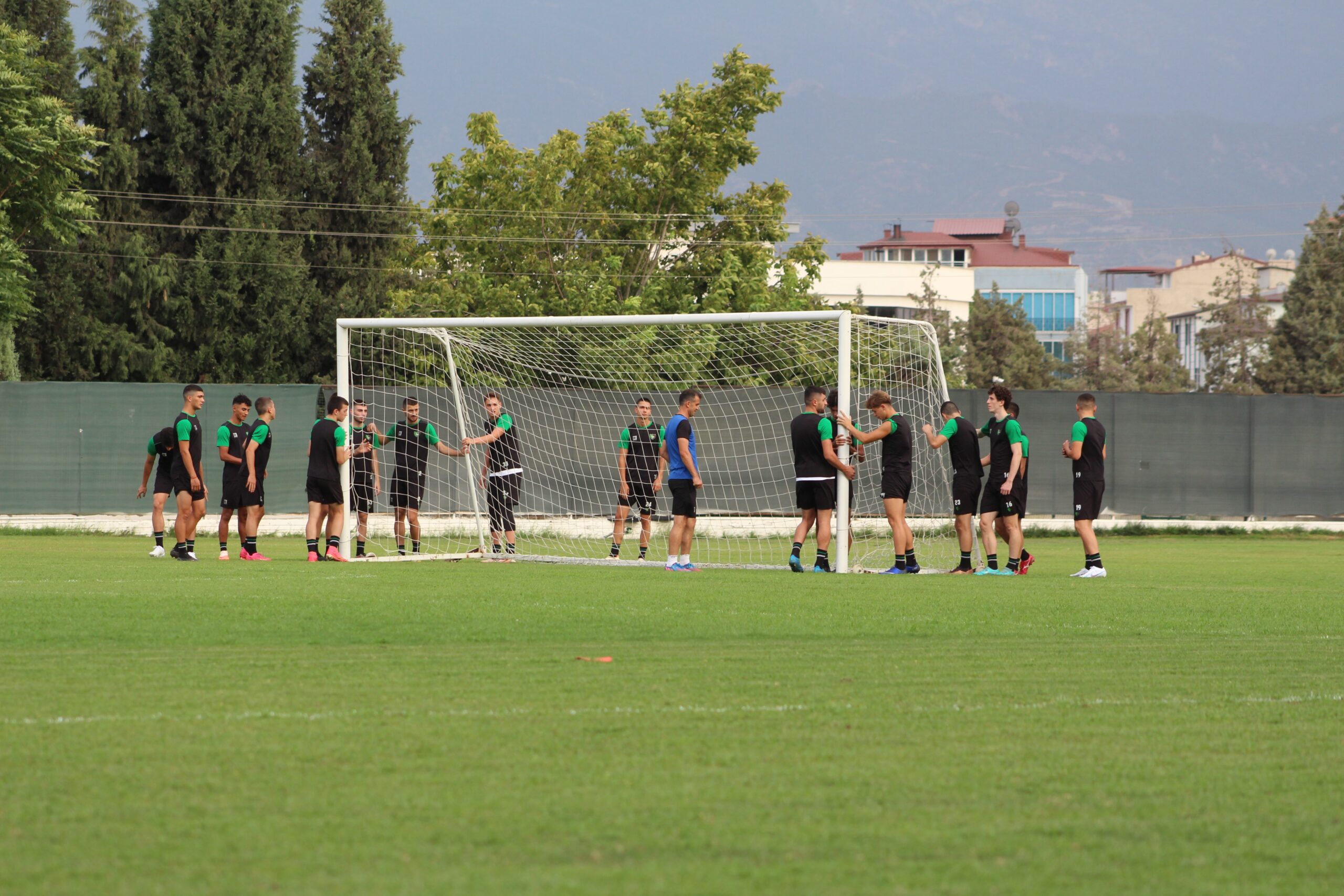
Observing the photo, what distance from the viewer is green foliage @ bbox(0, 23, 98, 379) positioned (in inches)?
943

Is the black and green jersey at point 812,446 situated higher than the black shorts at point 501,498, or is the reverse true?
the black and green jersey at point 812,446

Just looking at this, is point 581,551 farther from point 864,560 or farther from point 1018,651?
point 1018,651

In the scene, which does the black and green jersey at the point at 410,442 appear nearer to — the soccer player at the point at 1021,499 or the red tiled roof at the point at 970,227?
the soccer player at the point at 1021,499

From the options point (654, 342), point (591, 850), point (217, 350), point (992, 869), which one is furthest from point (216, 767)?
point (217, 350)

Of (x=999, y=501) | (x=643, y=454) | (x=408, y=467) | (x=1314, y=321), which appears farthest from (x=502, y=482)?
(x=1314, y=321)

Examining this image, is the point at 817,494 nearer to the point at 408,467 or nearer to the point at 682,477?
the point at 682,477

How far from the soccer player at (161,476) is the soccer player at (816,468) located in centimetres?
666

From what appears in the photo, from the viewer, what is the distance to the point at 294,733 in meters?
5.58

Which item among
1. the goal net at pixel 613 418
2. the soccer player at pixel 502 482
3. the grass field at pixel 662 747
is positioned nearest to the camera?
the grass field at pixel 662 747

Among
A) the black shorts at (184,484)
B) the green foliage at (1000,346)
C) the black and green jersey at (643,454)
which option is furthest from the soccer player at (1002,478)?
the green foliage at (1000,346)

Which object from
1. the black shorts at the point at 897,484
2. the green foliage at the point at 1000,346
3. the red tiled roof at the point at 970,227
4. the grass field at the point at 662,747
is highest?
the red tiled roof at the point at 970,227

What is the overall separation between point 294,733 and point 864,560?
463 inches

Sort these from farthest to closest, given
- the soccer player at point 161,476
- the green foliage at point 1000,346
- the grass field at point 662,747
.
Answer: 1. the green foliage at point 1000,346
2. the soccer player at point 161,476
3. the grass field at point 662,747

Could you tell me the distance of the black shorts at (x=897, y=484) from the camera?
14.0 m
